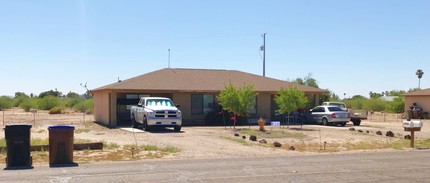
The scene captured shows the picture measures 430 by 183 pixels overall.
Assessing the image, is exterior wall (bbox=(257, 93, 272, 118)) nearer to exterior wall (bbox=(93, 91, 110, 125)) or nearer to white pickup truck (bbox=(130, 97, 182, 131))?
white pickup truck (bbox=(130, 97, 182, 131))

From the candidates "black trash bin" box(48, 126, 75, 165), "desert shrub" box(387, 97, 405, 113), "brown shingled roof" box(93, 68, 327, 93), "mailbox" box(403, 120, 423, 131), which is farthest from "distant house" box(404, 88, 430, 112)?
"black trash bin" box(48, 126, 75, 165)

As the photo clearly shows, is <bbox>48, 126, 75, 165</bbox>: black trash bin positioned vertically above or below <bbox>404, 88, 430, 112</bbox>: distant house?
below

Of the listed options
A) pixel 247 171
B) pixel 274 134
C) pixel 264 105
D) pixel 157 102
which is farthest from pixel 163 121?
pixel 247 171

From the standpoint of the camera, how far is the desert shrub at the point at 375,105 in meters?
68.5

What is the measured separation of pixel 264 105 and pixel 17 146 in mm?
25208

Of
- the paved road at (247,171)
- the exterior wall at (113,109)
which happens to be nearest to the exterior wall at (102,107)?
the exterior wall at (113,109)

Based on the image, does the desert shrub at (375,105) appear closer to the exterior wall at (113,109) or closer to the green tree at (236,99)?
the green tree at (236,99)

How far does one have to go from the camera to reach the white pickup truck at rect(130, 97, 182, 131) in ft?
88.7

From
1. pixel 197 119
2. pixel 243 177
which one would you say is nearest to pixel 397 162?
pixel 243 177

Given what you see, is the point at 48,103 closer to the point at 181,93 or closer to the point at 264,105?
the point at 181,93

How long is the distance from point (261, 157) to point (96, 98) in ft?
82.5

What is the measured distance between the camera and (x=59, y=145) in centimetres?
1428

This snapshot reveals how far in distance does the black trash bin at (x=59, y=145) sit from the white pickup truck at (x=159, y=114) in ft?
41.4

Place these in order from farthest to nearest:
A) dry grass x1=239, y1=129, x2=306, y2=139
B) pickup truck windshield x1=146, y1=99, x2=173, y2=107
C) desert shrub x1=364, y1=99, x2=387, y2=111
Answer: desert shrub x1=364, y1=99, x2=387, y2=111 → pickup truck windshield x1=146, y1=99, x2=173, y2=107 → dry grass x1=239, y1=129, x2=306, y2=139
